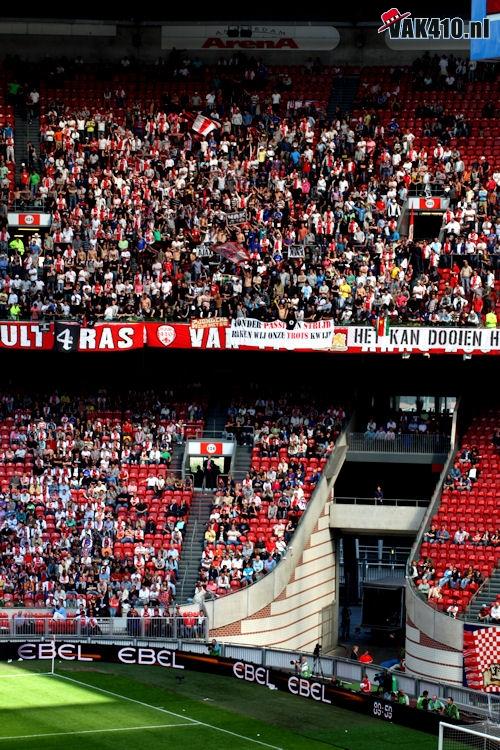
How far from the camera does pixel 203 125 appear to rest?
57969mm

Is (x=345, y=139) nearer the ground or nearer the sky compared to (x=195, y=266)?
nearer the sky

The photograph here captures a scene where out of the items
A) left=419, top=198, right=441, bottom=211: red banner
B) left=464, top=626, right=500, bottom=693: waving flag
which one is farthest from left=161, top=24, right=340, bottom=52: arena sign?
left=464, top=626, right=500, bottom=693: waving flag

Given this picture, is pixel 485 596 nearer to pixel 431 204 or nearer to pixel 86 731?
pixel 86 731

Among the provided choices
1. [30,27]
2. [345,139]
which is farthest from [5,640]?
[30,27]

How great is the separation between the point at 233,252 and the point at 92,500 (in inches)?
411

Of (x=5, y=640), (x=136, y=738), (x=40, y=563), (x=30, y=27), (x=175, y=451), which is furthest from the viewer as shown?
(x=30, y=27)

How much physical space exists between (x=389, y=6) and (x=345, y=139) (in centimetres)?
618

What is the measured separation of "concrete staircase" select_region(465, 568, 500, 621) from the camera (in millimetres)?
45322

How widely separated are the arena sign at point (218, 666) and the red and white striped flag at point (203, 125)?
21.7 metres

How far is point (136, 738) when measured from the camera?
36688 millimetres

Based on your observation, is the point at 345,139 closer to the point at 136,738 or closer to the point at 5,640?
the point at 5,640

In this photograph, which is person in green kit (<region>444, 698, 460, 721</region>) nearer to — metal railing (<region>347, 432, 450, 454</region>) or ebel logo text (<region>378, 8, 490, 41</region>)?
metal railing (<region>347, 432, 450, 454</region>)

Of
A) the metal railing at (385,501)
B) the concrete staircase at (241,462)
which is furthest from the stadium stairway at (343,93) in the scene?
the metal railing at (385,501)

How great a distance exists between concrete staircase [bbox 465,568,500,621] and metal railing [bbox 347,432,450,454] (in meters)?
7.33
